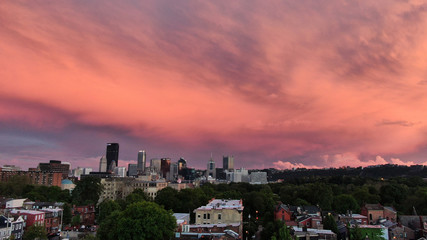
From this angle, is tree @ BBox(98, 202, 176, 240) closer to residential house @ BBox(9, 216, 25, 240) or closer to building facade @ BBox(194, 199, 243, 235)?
building facade @ BBox(194, 199, 243, 235)

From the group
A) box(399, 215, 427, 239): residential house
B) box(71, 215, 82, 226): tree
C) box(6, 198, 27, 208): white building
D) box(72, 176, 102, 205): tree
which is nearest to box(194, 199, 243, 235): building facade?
box(399, 215, 427, 239): residential house

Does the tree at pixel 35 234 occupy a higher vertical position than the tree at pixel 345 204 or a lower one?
lower

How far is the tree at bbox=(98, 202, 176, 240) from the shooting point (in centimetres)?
5681

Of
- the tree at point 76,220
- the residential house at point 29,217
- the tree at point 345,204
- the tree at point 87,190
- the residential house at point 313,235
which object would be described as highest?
the tree at point 87,190

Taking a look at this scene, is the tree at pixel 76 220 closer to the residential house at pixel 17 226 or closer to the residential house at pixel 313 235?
the residential house at pixel 17 226

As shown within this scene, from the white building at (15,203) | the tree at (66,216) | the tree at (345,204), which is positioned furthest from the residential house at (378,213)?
the white building at (15,203)

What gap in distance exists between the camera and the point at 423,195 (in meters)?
100

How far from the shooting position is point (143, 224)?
5750cm

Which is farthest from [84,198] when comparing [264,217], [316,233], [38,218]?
[316,233]

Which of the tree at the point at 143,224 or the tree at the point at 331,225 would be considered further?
the tree at the point at 331,225

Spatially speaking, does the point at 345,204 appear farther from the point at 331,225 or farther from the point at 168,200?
the point at 168,200

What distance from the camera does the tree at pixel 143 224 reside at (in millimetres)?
56812

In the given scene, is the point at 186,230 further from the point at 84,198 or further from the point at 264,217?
the point at 84,198

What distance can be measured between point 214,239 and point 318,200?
239ft
